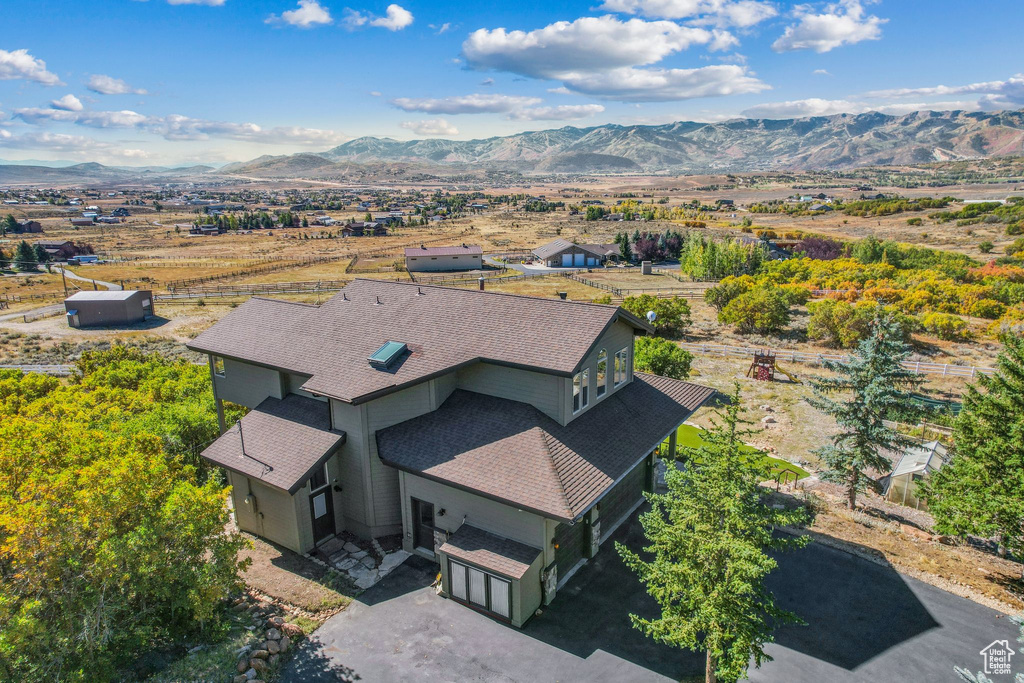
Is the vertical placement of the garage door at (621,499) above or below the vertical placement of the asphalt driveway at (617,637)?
above

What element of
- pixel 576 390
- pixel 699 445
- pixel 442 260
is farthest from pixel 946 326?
pixel 442 260

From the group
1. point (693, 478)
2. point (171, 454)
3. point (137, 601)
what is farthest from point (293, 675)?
point (171, 454)

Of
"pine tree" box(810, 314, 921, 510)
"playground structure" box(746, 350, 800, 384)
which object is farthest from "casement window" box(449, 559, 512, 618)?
"playground structure" box(746, 350, 800, 384)

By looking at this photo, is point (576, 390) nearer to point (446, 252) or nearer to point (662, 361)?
point (662, 361)

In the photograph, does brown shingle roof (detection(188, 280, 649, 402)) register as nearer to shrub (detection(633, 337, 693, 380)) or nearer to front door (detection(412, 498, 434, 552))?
front door (detection(412, 498, 434, 552))

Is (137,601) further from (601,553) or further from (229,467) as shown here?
(601,553)

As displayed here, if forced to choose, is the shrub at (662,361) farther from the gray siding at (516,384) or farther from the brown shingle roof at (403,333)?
the gray siding at (516,384)

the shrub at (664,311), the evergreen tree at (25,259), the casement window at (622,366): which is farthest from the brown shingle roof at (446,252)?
the casement window at (622,366)
